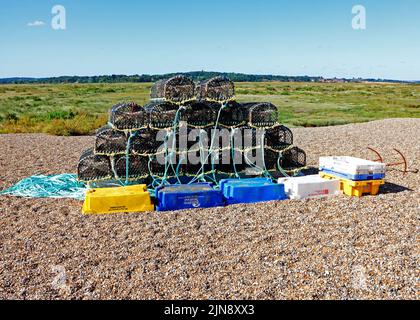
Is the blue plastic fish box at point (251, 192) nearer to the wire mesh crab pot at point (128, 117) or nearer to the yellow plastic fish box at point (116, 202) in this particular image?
the yellow plastic fish box at point (116, 202)

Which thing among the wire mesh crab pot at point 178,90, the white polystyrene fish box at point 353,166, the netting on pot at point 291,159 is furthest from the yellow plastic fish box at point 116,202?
the white polystyrene fish box at point 353,166

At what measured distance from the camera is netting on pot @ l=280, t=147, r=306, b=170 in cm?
916

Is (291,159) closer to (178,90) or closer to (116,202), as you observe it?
(178,90)

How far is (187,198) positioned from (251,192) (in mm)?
1145

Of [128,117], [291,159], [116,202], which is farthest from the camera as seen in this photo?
[291,159]

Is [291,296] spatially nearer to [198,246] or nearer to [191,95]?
[198,246]

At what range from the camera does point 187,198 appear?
7.29 meters

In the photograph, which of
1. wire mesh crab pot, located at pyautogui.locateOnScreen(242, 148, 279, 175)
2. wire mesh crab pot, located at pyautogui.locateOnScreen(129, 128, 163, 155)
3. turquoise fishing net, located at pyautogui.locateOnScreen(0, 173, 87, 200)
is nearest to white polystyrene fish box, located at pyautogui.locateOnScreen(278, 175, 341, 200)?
wire mesh crab pot, located at pyautogui.locateOnScreen(242, 148, 279, 175)

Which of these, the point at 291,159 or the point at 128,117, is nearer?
the point at 128,117

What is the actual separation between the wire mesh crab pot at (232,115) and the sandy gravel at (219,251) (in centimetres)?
202

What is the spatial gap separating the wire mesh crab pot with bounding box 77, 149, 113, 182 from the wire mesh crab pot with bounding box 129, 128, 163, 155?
612mm

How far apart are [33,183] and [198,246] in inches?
183

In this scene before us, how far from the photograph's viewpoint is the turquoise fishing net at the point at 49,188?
8195 mm

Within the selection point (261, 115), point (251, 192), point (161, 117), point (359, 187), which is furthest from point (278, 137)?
point (161, 117)
